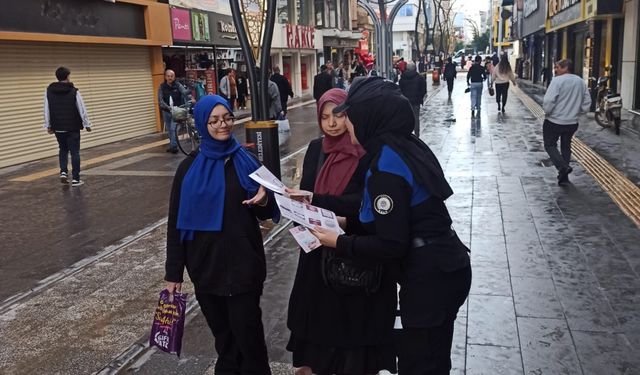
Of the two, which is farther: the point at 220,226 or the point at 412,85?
the point at 412,85

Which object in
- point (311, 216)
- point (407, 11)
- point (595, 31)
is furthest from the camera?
point (407, 11)

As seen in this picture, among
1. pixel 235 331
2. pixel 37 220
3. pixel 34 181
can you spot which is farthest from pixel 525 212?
pixel 34 181

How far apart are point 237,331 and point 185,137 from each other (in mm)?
10948

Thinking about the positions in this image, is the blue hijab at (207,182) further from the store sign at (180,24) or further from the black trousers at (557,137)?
the store sign at (180,24)

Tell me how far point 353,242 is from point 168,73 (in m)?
11.3

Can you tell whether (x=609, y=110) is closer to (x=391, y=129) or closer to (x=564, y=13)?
(x=564, y=13)

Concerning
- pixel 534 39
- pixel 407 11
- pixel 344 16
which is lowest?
pixel 534 39

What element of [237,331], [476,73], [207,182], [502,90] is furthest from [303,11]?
[237,331]

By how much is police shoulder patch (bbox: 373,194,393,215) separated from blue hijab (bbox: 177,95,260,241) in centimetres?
94

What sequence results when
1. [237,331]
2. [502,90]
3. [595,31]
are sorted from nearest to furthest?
[237,331]
[502,90]
[595,31]

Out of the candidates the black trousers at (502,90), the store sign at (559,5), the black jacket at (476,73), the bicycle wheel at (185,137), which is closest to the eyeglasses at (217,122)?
the bicycle wheel at (185,137)

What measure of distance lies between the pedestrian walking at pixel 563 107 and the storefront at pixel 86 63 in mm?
9928

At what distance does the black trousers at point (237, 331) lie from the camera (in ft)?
11.4

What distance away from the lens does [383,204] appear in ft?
8.75
